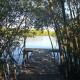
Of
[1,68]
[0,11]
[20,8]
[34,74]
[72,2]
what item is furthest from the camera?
[72,2]

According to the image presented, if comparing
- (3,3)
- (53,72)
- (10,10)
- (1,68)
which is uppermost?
(3,3)

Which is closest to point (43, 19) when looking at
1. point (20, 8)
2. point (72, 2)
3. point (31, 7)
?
point (31, 7)

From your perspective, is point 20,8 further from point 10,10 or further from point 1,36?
point 1,36

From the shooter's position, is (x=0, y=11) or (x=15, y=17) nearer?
(x=0, y=11)

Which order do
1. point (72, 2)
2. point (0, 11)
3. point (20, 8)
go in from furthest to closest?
1. point (72, 2)
2. point (20, 8)
3. point (0, 11)

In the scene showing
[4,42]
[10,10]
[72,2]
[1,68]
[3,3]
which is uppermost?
[72,2]

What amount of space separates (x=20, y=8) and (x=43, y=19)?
169 inches

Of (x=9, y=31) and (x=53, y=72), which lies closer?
(x=9, y=31)

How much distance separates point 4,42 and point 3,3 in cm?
203

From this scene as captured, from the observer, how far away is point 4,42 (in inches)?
190

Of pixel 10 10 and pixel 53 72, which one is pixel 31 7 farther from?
pixel 53 72

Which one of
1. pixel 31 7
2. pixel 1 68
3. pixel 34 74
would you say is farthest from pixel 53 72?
pixel 31 7

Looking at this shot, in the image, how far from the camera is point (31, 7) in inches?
284

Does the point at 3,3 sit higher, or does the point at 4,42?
the point at 3,3
